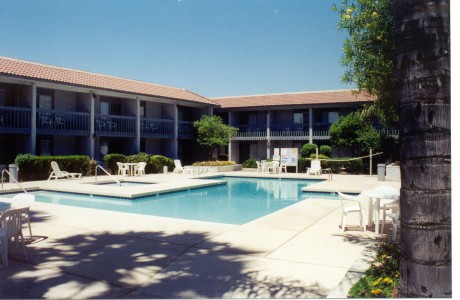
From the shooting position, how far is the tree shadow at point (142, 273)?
4078mm

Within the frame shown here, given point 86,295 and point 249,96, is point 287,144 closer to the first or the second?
point 249,96

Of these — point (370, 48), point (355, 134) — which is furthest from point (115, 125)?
point (370, 48)

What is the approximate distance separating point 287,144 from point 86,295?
1123 inches

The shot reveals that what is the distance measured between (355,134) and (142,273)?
22084mm

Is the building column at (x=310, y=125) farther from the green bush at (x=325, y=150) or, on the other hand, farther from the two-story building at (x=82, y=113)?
the two-story building at (x=82, y=113)

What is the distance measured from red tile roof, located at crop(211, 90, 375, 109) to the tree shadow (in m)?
23.6

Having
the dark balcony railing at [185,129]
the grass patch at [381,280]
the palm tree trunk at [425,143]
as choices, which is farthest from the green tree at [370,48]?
the dark balcony railing at [185,129]

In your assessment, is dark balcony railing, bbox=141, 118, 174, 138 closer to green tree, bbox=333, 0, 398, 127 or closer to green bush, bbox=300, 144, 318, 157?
green bush, bbox=300, 144, 318, 157

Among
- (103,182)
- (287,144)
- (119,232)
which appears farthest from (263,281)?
(287,144)

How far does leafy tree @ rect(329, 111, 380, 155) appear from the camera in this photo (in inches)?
910

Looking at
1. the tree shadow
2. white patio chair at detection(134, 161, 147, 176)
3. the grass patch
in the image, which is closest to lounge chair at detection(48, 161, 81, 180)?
white patio chair at detection(134, 161, 147, 176)

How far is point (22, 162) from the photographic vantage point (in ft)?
56.7

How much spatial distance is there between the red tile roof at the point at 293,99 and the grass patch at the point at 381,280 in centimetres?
2358

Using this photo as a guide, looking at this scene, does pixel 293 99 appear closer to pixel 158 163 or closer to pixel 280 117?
pixel 280 117
